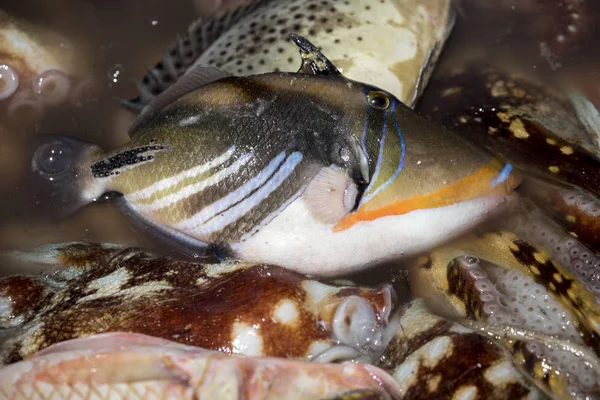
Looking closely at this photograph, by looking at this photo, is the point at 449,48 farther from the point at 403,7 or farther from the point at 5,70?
the point at 5,70

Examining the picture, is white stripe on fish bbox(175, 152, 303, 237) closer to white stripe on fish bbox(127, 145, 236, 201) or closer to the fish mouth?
white stripe on fish bbox(127, 145, 236, 201)

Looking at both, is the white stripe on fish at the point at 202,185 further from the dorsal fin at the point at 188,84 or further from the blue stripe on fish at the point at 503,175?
the blue stripe on fish at the point at 503,175

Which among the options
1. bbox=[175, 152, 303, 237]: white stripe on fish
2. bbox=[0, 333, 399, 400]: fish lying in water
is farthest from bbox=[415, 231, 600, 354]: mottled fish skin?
bbox=[175, 152, 303, 237]: white stripe on fish

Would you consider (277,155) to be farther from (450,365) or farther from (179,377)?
(450,365)

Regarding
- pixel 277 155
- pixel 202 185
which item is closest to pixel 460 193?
pixel 277 155

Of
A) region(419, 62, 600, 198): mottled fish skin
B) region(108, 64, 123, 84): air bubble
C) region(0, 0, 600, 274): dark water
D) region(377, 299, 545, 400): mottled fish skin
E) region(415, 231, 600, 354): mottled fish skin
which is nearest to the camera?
region(377, 299, 545, 400): mottled fish skin

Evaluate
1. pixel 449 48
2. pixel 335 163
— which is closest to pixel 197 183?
pixel 335 163
